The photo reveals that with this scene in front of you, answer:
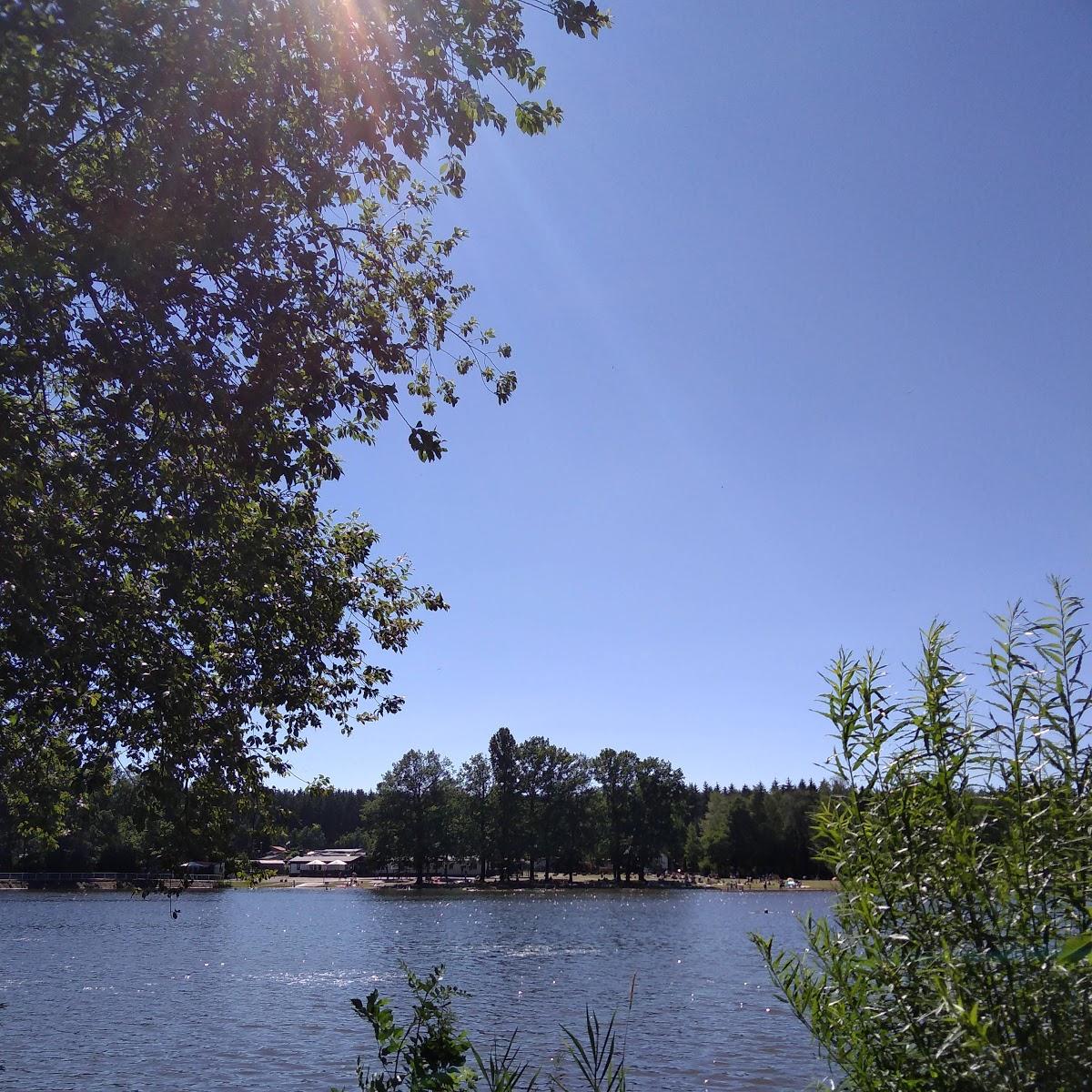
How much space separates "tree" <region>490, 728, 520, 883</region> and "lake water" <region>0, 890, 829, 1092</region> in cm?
4937

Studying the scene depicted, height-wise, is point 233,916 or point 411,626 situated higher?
point 411,626

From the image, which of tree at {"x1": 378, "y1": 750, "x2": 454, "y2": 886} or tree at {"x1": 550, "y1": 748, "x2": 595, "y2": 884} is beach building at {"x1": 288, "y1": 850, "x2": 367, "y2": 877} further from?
tree at {"x1": 550, "y1": 748, "x2": 595, "y2": 884}

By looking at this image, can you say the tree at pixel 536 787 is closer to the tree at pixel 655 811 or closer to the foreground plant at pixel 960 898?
the tree at pixel 655 811

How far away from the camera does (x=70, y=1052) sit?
24.2m

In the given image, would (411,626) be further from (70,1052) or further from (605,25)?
(70,1052)

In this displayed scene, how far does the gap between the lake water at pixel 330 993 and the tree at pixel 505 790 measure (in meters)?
49.4

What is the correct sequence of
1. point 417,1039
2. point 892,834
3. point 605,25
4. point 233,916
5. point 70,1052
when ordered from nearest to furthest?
point 892,834 < point 417,1039 < point 605,25 < point 70,1052 < point 233,916

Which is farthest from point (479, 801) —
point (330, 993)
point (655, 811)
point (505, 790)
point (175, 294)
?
point (175, 294)

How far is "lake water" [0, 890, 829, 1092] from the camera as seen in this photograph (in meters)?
22.6

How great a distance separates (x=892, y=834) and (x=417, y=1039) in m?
4.05

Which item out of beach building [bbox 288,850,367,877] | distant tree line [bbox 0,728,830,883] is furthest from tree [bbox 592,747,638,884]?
beach building [bbox 288,850,367,877]

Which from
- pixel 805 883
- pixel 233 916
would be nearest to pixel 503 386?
pixel 233 916

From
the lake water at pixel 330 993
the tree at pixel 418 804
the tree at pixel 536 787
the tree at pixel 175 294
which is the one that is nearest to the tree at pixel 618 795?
the tree at pixel 536 787

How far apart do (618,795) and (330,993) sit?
323ft
